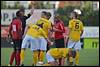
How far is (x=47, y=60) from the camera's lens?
11.4m

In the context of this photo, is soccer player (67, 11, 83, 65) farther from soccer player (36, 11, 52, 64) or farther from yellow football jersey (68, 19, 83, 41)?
soccer player (36, 11, 52, 64)

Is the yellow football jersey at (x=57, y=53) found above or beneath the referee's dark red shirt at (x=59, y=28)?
beneath

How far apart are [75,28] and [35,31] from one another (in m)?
1.19

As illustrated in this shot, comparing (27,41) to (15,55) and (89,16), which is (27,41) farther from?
(89,16)

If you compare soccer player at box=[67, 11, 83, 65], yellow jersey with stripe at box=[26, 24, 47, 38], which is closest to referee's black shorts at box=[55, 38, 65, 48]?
soccer player at box=[67, 11, 83, 65]

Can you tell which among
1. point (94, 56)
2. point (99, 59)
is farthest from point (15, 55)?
point (94, 56)

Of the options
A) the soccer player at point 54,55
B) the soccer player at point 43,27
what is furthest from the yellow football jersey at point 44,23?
the soccer player at point 54,55

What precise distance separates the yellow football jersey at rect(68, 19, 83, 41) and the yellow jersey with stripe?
3.07 ft

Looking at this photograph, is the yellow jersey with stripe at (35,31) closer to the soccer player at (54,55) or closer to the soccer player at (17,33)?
the soccer player at (17,33)

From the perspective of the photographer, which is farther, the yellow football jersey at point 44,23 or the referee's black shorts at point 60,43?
the referee's black shorts at point 60,43

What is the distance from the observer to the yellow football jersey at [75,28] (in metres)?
12.3

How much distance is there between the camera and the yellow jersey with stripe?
11.8 m

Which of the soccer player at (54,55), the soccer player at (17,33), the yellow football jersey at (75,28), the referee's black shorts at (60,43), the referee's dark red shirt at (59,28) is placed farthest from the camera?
the referee's black shorts at (60,43)

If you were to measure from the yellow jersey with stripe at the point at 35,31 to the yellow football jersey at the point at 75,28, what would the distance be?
94 centimetres
